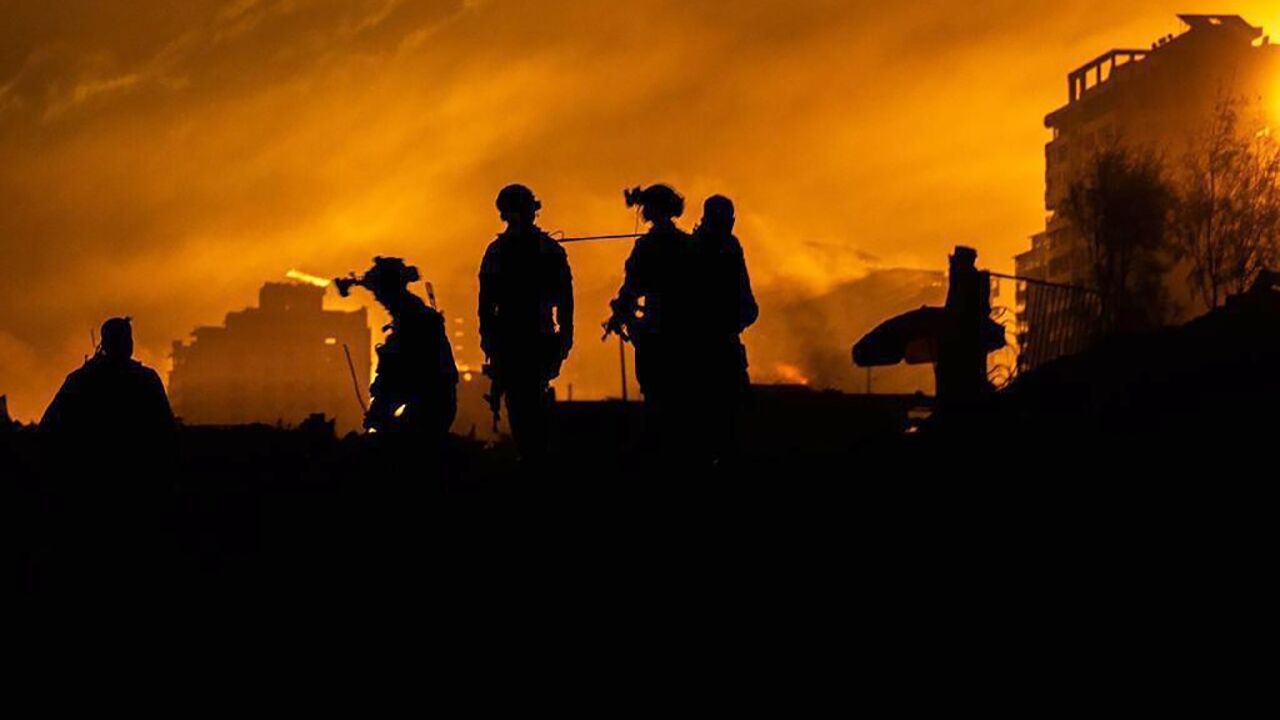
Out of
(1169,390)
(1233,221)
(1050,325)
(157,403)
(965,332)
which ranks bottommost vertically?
(157,403)

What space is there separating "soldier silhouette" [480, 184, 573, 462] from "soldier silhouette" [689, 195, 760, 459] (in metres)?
1.15

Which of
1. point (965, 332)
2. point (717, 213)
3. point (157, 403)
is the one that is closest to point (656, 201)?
point (717, 213)

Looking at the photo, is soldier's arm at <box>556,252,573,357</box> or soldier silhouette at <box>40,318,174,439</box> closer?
soldier silhouette at <box>40,318,174,439</box>

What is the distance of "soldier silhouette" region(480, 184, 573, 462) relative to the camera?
1425 centimetres

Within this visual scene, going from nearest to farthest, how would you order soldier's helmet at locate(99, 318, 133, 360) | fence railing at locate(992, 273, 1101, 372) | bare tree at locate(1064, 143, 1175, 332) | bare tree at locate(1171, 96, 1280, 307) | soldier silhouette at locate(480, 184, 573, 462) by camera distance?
soldier's helmet at locate(99, 318, 133, 360) → soldier silhouette at locate(480, 184, 573, 462) → fence railing at locate(992, 273, 1101, 372) → bare tree at locate(1171, 96, 1280, 307) → bare tree at locate(1064, 143, 1175, 332)

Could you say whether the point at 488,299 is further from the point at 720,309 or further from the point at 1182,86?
the point at 1182,86

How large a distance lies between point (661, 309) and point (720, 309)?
46 centimetres

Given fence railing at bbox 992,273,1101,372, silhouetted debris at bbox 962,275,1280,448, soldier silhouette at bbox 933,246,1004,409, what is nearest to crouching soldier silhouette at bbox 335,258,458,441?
silhouetted debris at bbox 962,275,1280,448

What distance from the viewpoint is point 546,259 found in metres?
14.2

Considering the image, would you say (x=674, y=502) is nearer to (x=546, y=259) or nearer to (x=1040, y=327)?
(x=546, y=259)

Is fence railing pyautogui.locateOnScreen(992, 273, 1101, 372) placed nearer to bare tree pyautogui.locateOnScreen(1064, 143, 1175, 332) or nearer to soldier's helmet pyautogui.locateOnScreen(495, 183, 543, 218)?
soldier's helmet pyautogui.locateOnScreen(495, 183, 543, 218)

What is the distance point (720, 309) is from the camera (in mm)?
13945

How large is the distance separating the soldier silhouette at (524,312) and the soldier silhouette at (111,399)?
264cm

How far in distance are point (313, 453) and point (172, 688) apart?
52.4ft
